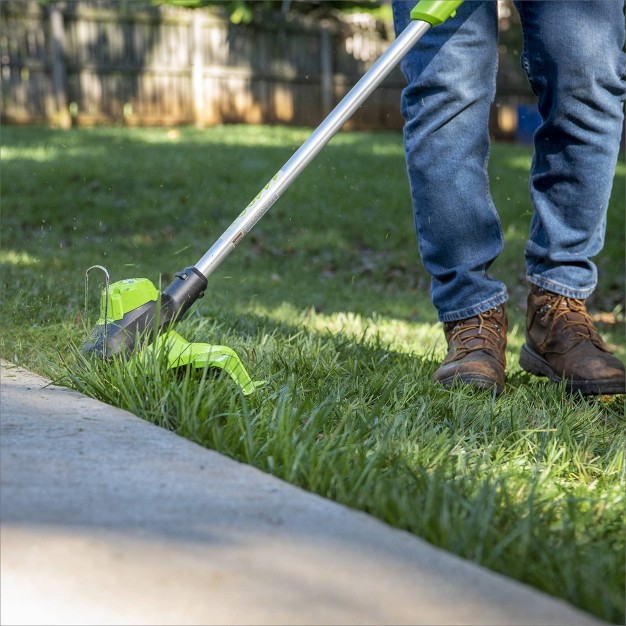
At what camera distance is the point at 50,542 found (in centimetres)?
110

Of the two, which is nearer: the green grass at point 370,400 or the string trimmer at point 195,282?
the green grass at point 370,400

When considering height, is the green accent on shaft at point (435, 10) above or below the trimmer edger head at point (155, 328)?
above

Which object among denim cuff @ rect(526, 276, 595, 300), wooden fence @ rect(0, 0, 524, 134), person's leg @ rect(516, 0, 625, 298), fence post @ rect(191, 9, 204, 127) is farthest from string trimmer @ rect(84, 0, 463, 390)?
fence post @ rect(191, 9, 204, 127)

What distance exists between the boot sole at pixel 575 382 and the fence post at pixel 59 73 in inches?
358

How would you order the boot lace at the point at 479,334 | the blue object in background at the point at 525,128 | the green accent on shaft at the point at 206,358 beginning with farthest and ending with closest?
the blue object in background at the point at 525,128 < the boot lace at the point at 479,334 < the green accent on shaft at the point at 206,358

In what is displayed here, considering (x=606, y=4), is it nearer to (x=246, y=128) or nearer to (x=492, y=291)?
(x=492, y=291)

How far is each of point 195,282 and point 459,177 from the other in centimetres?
69

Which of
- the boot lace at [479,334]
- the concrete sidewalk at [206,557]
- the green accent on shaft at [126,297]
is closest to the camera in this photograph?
the concrete sidewalk at [206,557]

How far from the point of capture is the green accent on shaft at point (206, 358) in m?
1.78

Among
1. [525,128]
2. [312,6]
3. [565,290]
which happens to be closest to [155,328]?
[565,290]

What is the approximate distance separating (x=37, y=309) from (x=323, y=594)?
1823 millimetres

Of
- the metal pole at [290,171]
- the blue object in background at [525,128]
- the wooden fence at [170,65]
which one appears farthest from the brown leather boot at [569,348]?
the blue object in background at [525,128]

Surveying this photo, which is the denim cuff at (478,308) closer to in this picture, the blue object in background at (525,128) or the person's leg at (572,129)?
the person's leg at (572,129)

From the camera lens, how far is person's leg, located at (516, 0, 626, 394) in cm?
208
